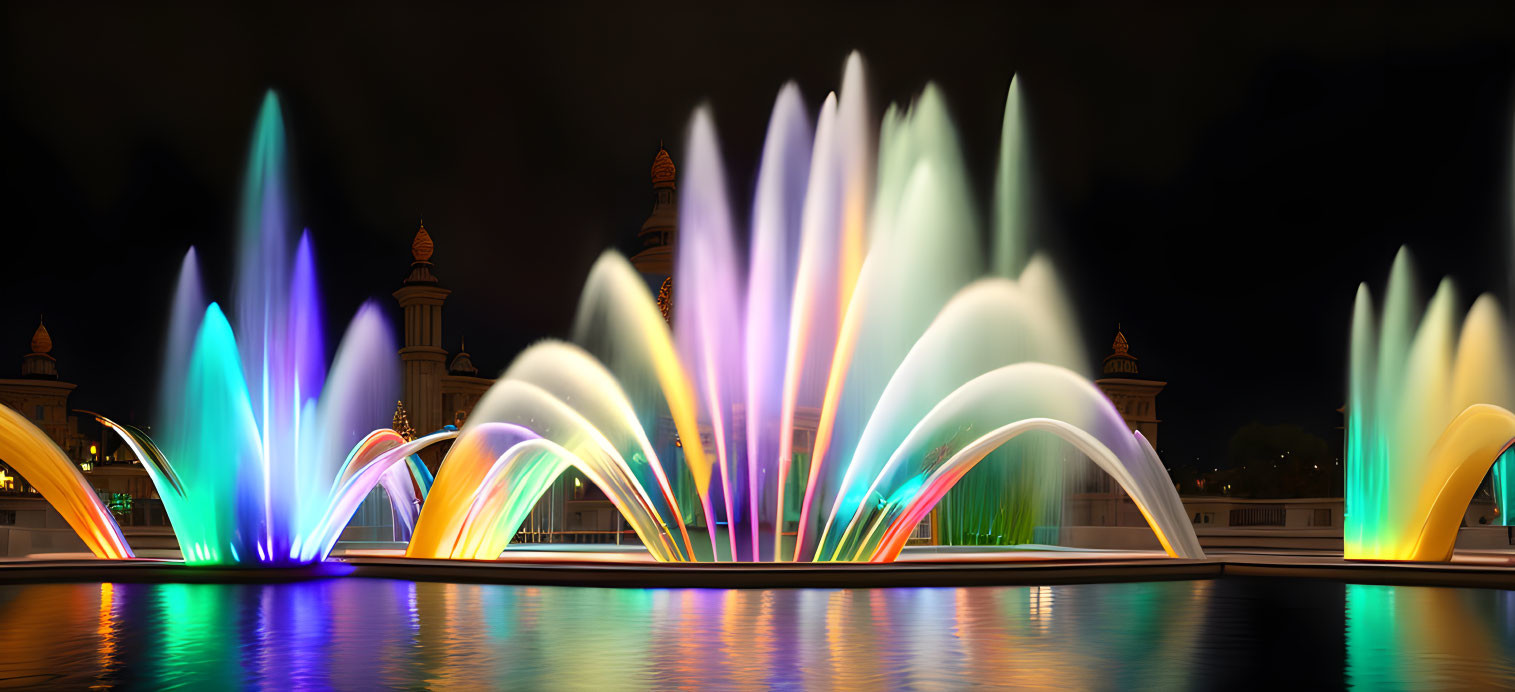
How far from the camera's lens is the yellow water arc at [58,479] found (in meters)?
19.9

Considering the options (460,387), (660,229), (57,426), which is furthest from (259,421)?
(57,426)

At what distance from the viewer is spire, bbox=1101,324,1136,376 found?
103 metres

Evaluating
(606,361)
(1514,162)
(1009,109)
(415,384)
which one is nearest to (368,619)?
(1009,109)

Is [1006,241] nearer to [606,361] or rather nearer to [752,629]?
[752,629]

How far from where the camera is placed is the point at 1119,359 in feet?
341

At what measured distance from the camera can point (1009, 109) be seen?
23828 mm

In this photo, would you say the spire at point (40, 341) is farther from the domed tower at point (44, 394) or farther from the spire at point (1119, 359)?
the spire at point (1119, 359)

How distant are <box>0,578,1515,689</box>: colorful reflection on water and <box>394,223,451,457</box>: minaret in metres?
72.5

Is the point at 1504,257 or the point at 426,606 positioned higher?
the point at 1504,257

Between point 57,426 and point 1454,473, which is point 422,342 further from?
point 1454,473

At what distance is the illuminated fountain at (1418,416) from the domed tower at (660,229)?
169 ft

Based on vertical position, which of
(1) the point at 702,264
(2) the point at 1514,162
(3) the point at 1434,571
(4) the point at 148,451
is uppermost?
(2) the point at 1514,162

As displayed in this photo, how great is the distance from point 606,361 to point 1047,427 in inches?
2051

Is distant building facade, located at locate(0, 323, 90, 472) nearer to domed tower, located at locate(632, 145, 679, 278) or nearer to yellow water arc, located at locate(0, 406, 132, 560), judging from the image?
domed tower, located at locate(632, 145, 679, 278)
